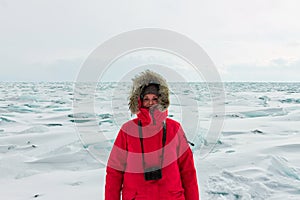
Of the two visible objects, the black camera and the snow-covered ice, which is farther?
the snow-covered ice

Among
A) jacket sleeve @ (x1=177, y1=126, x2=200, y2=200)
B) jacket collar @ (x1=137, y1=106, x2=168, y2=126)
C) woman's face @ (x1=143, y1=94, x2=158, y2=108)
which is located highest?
woman's face @ (x1=143, y1=94, x2=158, y2=108)

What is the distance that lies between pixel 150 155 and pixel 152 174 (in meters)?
0.10

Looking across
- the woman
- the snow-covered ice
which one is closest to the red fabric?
the woman

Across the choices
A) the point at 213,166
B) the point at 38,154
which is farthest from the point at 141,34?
the point at 38,154

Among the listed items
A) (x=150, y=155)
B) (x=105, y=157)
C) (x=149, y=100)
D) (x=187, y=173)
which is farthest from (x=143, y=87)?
(x=105, y=157)

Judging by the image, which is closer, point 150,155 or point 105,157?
point 150,155

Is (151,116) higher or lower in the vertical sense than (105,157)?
higher

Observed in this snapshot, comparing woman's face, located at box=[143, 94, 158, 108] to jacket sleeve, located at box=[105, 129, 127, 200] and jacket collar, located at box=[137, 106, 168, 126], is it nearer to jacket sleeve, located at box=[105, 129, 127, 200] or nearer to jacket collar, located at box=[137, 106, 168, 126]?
jacket collar, located at box=[137, 106, 168, 126]

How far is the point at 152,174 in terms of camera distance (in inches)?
52.4

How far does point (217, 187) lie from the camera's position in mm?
2445

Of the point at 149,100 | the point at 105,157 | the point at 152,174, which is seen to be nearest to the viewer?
the point at 152,174

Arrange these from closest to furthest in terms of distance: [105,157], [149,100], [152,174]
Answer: [152,174], [149,100], [105,157]

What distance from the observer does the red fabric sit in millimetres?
1332

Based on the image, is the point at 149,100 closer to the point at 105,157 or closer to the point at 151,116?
the point at 151,116
